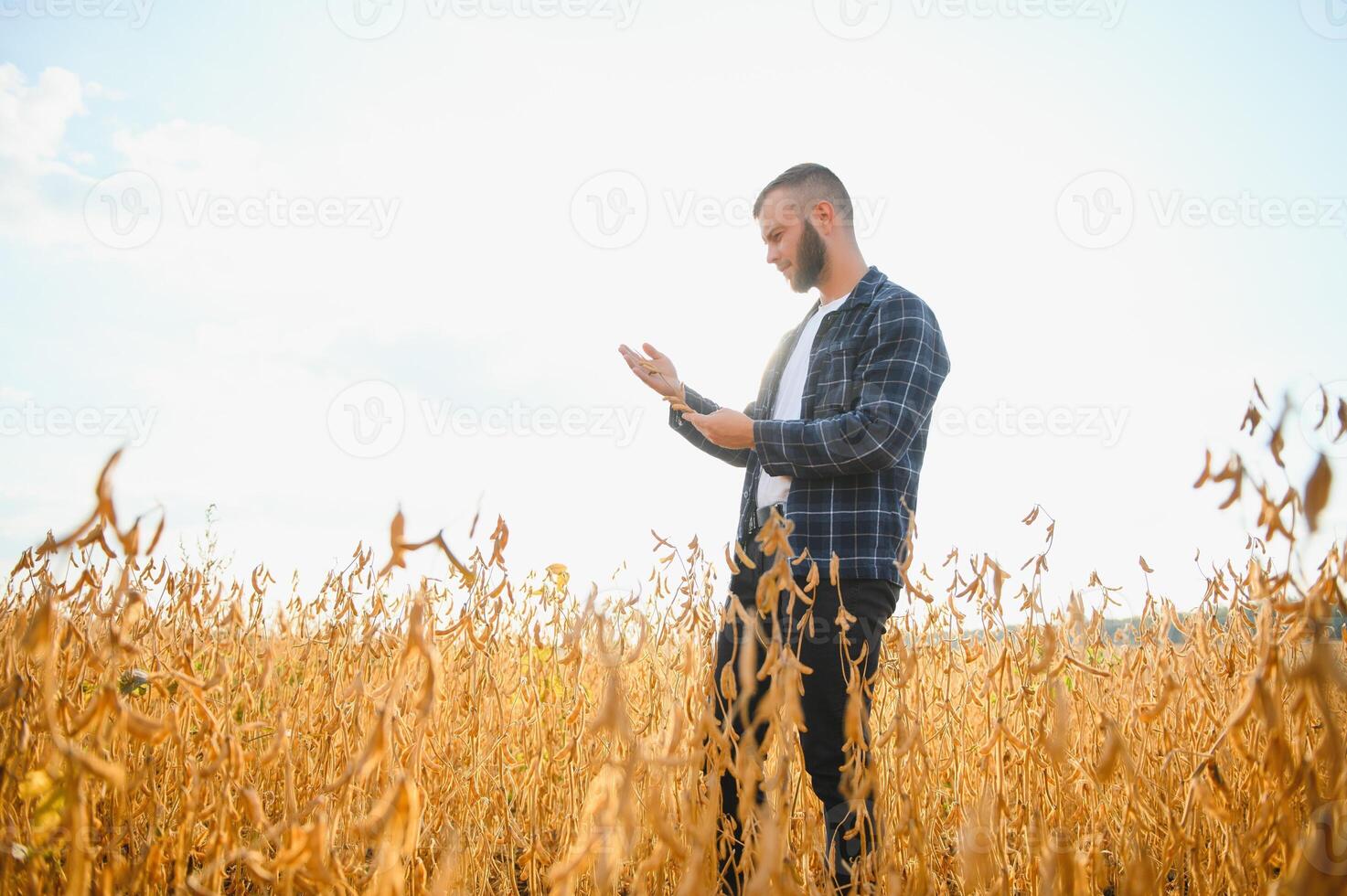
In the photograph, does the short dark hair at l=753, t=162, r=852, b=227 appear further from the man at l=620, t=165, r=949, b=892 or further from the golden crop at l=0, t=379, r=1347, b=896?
the golden crop at l=0, t=379, r=1347, b=896

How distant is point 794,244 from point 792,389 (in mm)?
415

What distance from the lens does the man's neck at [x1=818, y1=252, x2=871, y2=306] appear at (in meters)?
2.16

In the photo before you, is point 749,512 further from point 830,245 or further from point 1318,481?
point 1318,481

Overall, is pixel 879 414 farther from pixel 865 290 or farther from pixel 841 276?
pixel 841 276

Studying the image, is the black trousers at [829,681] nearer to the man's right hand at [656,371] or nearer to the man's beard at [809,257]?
the man's right hand at [656,371]

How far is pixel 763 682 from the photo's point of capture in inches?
69.7

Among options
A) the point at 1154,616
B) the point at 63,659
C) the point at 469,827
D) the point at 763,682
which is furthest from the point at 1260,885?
the point at 63,659

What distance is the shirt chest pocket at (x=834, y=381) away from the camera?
1906 mm

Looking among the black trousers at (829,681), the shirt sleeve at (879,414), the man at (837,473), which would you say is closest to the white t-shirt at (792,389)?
the man at (837,473)

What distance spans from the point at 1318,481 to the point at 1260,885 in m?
0.74

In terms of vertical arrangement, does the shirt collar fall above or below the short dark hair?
below

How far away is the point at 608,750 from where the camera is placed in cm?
187

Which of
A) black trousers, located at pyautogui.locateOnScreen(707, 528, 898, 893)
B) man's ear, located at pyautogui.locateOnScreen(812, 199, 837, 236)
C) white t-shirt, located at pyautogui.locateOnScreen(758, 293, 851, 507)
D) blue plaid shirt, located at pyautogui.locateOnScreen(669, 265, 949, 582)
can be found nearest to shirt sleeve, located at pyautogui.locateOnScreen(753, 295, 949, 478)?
blue plaid shirt, located at pyautogui.locateOnScreen(669, 265, 949, 582)

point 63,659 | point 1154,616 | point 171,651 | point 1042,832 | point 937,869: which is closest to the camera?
point 1042,832
